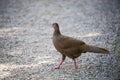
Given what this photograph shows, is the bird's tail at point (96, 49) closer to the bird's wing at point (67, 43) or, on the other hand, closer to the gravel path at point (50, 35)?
the bird's wing at point (67, 43)

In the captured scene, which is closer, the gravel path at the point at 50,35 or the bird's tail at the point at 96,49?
the bird's tail at the point at 96,49

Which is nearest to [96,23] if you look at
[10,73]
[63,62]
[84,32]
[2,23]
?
[84,32]

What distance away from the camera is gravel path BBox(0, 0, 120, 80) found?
6.70 metres

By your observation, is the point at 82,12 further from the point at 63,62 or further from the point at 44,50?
the point at 63,62

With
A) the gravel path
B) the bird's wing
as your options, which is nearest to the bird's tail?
the bird's wing

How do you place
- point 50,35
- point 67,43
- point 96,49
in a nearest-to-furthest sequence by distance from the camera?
point 96,49, point 67,43, point 50,35

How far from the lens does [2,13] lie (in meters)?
12.7

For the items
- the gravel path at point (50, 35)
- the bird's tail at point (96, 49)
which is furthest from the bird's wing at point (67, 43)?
the gravel path at point (50, 35)

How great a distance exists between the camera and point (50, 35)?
984 centimetres

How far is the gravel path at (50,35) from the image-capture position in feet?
22.0

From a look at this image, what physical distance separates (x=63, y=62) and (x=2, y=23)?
4.47 meters

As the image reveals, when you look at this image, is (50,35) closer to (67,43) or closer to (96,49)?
(67,43)

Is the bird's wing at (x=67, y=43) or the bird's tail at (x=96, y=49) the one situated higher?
the bird's wing at (x=67, y=43)

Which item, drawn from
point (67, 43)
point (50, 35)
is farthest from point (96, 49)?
point (50, 35)
